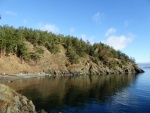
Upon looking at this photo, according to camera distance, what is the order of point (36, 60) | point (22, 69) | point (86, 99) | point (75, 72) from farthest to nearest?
Answer: 1. point (75, 72)
2. point (36, 60)
3. point (22, 69)
4. point (86, 99)

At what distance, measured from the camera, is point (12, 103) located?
4991 centimetres

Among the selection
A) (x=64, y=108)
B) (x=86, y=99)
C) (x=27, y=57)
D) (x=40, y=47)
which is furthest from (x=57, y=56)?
(x=64, y=108)

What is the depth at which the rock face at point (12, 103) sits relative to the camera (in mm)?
46869

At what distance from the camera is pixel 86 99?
79.1 m

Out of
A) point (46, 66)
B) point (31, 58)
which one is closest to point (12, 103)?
point (31, 58)

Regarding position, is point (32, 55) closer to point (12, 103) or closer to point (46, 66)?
point (46, 66)

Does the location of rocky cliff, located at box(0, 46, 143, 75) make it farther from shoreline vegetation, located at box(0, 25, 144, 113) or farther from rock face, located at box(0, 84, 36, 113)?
rock face, located at box(0, 84, 36, 113)

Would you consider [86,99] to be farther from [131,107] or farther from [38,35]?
[38,35]

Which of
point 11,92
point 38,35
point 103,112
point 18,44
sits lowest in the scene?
point 103,112

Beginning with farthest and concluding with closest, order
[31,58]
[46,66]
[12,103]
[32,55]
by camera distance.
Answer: [46,66] < [31,58] < [32,55] < [12,103]

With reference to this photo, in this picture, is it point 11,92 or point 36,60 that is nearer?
point 11,92

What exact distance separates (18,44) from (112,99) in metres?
104

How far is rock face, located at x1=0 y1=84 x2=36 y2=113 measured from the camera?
46869 millimetres

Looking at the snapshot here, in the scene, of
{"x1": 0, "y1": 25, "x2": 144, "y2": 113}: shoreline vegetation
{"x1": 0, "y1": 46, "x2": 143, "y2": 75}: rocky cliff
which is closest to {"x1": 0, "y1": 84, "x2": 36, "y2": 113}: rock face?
{"x1": 0, "y1": 25, "x2": 144, "y2": 113}: shoreline vegetation
